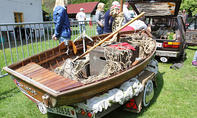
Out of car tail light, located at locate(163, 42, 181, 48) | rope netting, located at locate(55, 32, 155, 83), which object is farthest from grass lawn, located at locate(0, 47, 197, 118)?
car tail light, located at locate(163, 42, 181, 48)

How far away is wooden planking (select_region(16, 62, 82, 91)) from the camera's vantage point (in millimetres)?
2053

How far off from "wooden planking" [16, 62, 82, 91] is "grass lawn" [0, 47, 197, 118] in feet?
3.37

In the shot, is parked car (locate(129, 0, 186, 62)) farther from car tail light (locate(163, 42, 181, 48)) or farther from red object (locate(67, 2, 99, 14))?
red object (locate(67, 2, 99, 14))

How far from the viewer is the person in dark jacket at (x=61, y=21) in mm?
3879

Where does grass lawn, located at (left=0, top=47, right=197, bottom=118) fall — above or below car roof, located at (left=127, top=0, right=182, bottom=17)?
below

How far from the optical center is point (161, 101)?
3449 mm

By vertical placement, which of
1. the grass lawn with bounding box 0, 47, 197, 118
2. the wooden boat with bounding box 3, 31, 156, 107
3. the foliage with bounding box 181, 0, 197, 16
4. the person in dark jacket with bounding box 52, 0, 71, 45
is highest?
the foliage with bounding box 181, 0, 197, 16

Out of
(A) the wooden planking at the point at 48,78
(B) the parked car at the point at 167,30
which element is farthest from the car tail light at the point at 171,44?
(A) the wooden planking at the point at 48,78

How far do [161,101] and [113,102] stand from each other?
164 cm

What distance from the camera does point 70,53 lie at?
3.92 m

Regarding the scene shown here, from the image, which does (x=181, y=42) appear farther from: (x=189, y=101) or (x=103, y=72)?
(x=103, y=72)

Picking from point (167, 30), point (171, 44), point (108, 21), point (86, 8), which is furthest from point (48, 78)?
point (86, 8)

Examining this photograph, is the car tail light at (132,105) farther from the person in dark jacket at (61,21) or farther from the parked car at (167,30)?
the parked car at (167,30)

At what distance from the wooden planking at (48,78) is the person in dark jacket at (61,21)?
1355 mm
